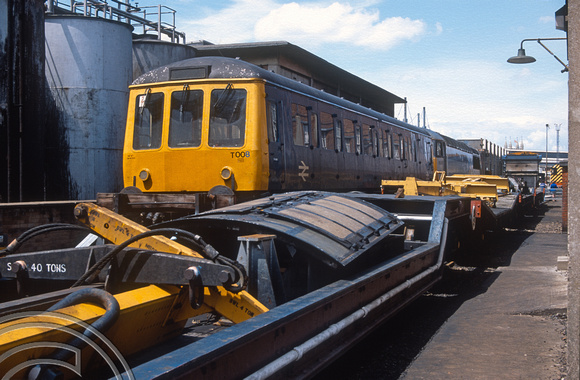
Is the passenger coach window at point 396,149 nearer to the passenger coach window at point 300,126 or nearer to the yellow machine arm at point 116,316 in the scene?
the passenger coach window at point 300,126

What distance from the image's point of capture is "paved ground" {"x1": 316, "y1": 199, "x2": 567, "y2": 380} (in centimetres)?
478

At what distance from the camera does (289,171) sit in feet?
32.1

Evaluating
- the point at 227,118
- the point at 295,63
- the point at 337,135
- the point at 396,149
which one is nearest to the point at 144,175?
the point at 227,118

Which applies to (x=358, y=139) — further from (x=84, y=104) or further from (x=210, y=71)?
(x=84, y=104)

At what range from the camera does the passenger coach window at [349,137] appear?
12.6m

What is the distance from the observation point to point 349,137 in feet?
42.1

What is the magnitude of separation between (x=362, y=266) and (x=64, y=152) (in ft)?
53.2

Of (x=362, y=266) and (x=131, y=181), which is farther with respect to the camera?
(x=131, y=181)

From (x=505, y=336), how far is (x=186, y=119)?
5.65 m

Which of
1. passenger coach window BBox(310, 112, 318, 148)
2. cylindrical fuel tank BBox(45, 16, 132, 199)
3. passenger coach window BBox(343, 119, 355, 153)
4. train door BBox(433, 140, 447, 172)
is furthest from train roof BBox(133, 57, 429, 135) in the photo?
train door BBox(433, 140, 447, 172)

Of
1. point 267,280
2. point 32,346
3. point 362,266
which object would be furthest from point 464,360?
point 32,346

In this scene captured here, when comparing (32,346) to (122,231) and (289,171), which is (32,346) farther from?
(289,171)

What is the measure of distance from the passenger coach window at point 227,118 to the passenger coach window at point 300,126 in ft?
4.70

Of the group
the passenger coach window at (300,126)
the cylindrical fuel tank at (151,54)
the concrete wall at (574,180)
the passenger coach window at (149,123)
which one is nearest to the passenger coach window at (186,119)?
the passenger coach window at (149,123)
